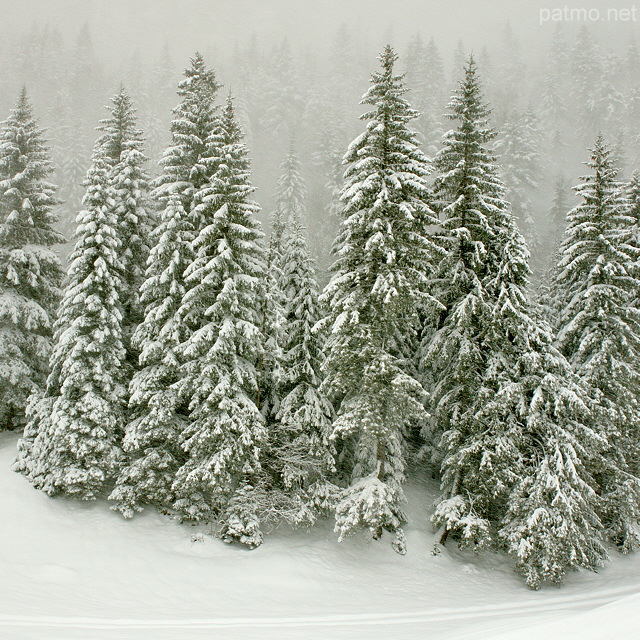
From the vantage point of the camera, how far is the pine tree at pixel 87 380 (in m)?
16.9

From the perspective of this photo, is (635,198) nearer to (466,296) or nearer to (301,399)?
(466,296)

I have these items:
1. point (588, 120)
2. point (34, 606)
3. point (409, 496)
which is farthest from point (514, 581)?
point (588, 120)

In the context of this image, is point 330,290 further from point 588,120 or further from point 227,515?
point 588,120

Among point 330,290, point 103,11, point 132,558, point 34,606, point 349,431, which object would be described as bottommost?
point 132,558

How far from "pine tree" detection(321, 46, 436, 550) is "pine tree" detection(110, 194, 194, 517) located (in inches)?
250

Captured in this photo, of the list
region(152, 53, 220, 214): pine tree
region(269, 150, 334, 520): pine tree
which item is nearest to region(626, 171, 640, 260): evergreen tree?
region(269, 150, 334, 520): pine tree

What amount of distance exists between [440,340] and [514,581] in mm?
9585

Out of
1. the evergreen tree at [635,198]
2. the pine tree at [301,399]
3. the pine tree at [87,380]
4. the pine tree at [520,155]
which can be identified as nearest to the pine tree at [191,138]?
the pine tree at [87,380]

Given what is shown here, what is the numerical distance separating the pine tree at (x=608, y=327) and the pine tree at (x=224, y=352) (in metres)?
13.7

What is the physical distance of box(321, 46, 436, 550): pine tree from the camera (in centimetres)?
1597

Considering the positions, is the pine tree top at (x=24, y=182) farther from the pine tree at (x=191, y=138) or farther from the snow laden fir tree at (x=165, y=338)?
the snow laden fir tree at (x=165, y=338)

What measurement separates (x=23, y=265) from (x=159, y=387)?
10.5 metres

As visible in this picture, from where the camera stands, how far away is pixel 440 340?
17.9m

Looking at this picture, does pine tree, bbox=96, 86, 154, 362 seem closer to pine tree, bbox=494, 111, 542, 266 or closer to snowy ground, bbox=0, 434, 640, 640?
snowy ground, bbox=0, 434, 640, 640
